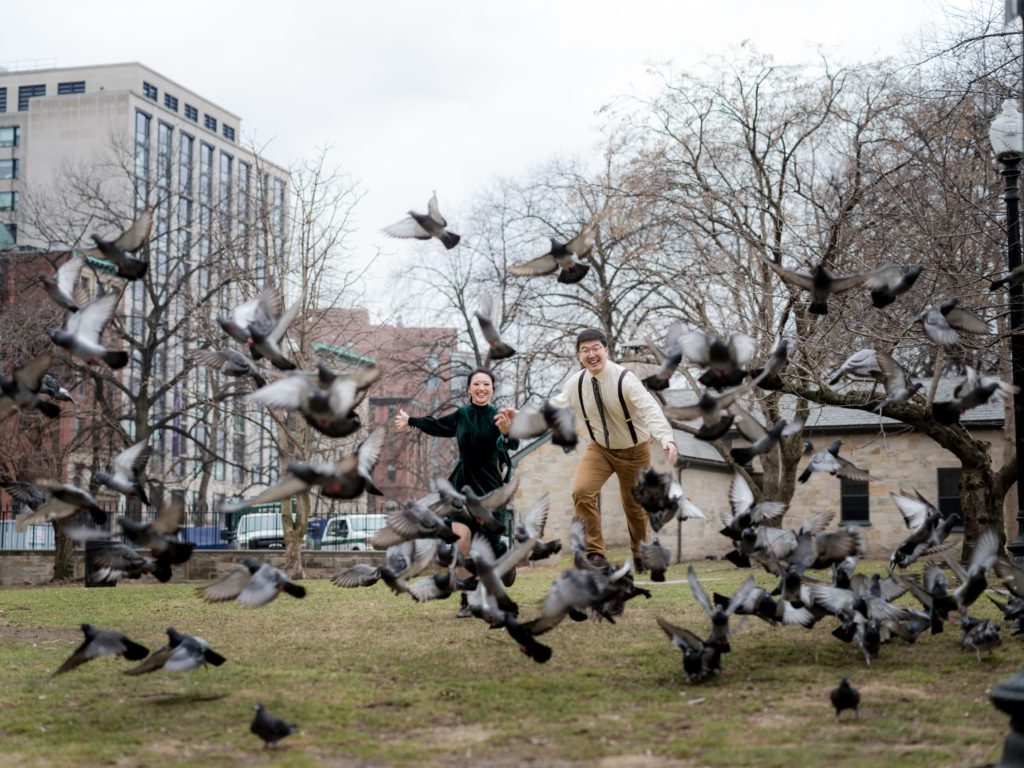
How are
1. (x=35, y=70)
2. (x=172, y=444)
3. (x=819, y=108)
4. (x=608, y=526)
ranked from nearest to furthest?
(x=819, y=108) < (x=608, y=526) < (x=172, y=444) < (x=35, y=70)

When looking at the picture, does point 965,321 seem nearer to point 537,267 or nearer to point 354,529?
point 537,267

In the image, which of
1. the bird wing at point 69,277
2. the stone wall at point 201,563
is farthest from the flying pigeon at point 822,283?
the stone wall at point 201,563

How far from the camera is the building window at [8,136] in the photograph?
72.6m

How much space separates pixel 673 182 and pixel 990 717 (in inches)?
862

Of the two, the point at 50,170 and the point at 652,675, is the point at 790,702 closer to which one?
the point at 652,675

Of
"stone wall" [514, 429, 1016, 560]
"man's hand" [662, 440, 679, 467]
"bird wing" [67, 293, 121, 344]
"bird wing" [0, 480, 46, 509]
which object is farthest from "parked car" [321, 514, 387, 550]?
"bird wing" [67, 293, 121, 344]

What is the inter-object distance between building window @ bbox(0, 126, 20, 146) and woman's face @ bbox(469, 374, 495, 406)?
72.1 metres

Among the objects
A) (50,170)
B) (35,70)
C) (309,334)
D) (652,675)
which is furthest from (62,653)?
(35,70)

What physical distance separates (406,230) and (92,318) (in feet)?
9.88

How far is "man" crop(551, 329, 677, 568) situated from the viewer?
8.98 meters

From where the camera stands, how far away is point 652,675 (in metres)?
6.63

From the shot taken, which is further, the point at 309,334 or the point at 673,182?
the point at 673,182

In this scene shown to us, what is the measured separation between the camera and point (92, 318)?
7.27 m

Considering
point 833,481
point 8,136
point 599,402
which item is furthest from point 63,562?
point 8,136
